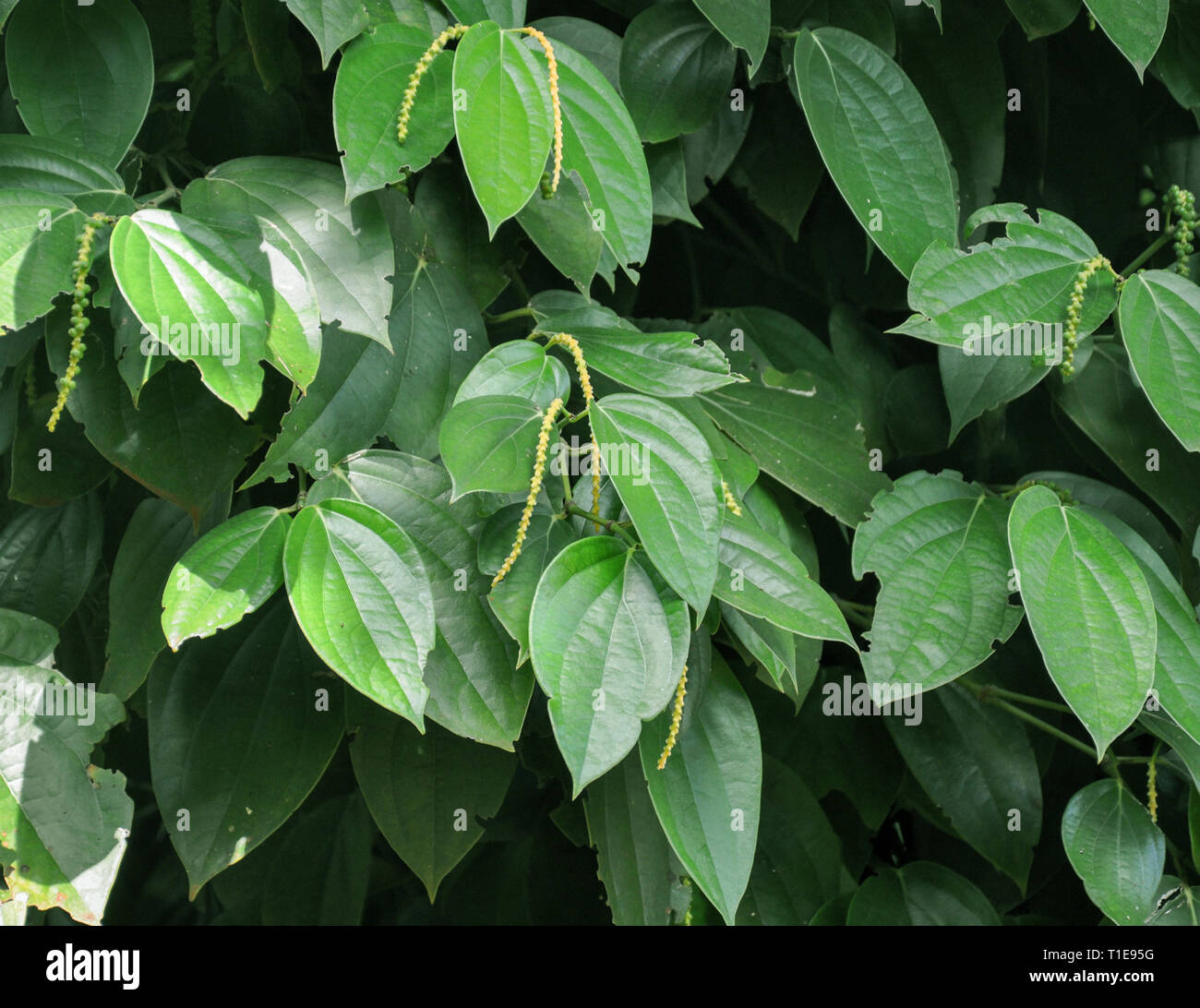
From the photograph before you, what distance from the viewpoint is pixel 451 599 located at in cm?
68

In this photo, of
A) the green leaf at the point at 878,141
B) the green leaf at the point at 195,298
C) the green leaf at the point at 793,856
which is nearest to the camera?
the green leaf at the point at 195,298

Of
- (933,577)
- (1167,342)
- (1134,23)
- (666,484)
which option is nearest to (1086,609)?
(933,577)

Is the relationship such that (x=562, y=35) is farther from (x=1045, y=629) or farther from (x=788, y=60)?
(x=1045, y=629)

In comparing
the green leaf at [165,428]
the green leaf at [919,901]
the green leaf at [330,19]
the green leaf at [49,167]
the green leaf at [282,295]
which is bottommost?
the green leaf at [919,901]

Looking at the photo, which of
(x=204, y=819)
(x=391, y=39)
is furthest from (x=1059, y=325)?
(x=204, y=819)

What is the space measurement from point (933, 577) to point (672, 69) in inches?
16.8

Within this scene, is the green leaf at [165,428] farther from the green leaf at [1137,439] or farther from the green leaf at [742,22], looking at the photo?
the green leaf at [1137,439]

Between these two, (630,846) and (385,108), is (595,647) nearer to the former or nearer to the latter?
(630,846)

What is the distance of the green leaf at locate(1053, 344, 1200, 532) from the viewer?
35.5 inches

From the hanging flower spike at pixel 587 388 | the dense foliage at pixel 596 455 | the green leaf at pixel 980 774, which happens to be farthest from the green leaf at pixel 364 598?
the green leaf at pixel 980 774

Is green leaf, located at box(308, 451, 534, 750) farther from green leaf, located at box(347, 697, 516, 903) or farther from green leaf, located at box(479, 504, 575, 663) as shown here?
green leaf, located at box(347, 697, 516, 903)

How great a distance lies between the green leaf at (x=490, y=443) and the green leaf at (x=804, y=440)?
217mm

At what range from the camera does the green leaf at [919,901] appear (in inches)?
36.3

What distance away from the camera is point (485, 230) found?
2.65ft
